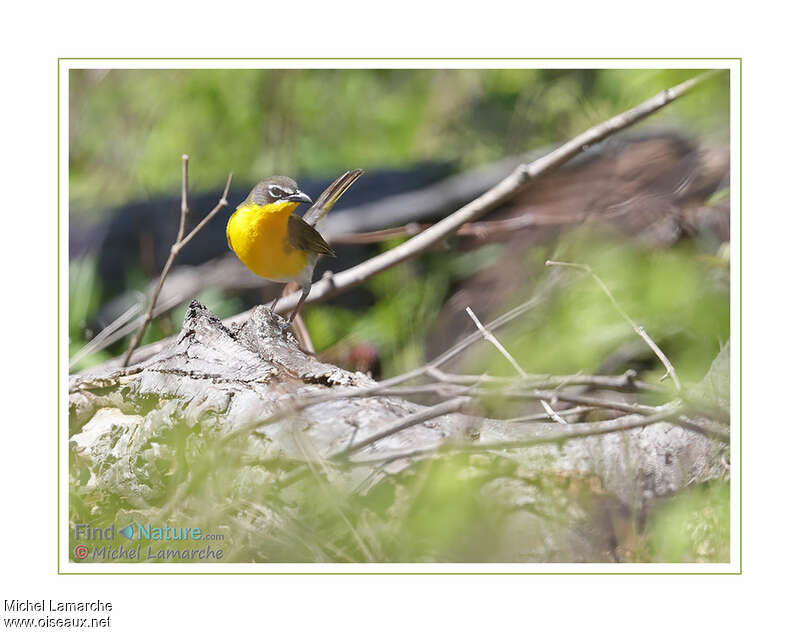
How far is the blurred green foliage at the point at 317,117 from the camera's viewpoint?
126 cm

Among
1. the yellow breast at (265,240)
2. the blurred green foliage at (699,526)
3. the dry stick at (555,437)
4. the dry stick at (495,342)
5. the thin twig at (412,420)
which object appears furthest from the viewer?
the yellow breast at (265,240)

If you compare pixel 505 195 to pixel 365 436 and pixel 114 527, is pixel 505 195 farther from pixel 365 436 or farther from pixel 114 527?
pixel 114 527

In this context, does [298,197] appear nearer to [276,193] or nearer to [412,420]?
[276,193]

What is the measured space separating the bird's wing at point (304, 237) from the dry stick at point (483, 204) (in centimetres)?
9

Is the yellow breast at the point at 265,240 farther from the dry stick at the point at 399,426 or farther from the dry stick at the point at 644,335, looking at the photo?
the dry stick at the point at 644,335

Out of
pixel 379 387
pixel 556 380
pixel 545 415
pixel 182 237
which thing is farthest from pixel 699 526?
pixel 182 237

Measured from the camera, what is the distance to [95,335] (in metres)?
1.42

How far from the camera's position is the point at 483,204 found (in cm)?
136

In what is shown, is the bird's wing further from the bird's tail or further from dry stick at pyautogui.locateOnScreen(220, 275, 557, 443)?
dry stick at pyautogui.locateOnScreen(220, 275, 557, 443)

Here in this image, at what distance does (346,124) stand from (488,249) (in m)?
0.38

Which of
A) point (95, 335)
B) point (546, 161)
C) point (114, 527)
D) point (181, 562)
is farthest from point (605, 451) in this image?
point (95, 335)

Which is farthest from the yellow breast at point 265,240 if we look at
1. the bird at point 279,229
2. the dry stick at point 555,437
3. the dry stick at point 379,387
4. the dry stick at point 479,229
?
the dry stick at point 555,437

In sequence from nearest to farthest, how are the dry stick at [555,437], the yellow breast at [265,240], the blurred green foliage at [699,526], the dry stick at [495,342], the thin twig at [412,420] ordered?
the dry stick at [495,342] → the thin twig at [412,420] → the dry stick at [555,437] → the blurred green foliage at [699,526] → the yellow breast at [265,240]

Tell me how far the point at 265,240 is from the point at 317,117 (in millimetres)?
246
